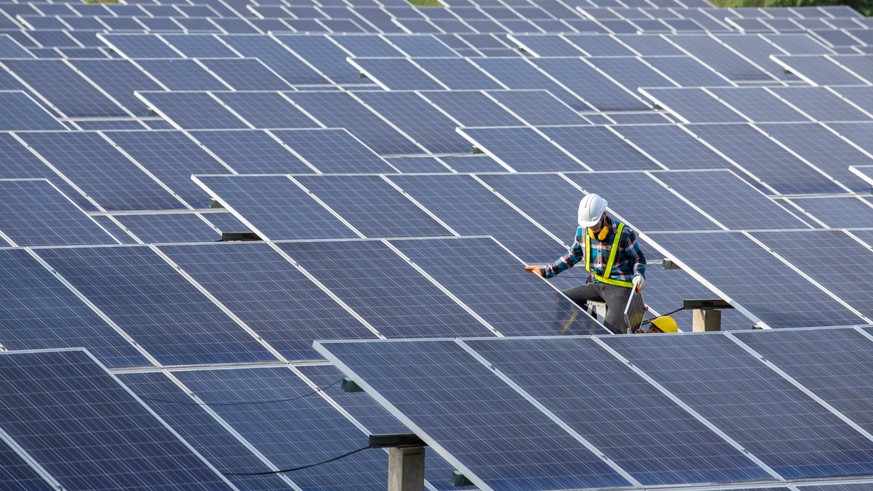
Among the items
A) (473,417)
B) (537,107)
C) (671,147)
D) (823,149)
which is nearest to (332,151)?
(671,147)

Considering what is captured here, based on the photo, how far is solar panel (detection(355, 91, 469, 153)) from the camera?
104 feet

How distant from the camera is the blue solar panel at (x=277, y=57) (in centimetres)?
3987

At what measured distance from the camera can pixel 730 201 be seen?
23.6 metres

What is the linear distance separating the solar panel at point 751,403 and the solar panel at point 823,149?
16.6 m

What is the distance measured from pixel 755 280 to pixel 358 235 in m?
5.11

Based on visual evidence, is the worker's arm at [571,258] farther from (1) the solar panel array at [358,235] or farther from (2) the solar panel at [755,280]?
(2) the solar panel at [755,280]

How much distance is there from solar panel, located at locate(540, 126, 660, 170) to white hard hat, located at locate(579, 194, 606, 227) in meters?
10.9

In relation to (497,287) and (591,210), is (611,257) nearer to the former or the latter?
(591,210)

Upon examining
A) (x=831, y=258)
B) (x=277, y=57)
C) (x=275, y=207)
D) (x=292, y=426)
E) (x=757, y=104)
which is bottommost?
(x=757, y=104)

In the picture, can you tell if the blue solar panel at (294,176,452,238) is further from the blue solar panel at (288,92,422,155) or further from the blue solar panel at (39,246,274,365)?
the blue solar panel at (288,92,422,155)

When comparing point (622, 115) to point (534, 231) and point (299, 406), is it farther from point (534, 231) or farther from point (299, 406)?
point (299, 406)

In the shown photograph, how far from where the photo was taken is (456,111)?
3381 cm

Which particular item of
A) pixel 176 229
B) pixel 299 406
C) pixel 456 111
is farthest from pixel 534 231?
pixel 456 111

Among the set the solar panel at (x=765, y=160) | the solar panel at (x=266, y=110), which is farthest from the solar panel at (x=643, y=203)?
the solar panel at (x=266, y=110)
